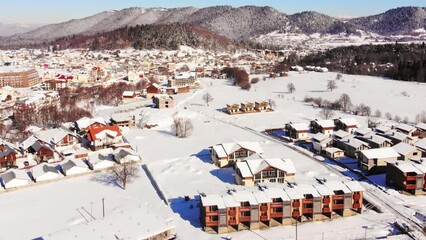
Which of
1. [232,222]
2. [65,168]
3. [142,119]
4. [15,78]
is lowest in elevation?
[232,222]

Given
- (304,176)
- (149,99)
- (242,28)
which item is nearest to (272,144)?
(304,176)

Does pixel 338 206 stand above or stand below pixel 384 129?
below

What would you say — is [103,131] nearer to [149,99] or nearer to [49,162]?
[49,162]

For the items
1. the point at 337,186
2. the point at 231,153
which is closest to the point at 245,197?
the point at 337,186

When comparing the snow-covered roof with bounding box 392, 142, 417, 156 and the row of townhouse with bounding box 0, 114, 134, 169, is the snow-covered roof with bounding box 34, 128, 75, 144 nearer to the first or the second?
the row of townhouse with bounding box 0, 114, 134, 169

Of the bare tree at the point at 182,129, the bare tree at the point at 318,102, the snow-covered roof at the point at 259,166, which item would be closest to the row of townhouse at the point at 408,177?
the snow-covered roof at the point at 259,166

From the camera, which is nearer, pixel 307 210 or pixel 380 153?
pixel 307 210

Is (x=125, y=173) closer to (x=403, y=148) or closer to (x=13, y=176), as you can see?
(x=13, y=176)

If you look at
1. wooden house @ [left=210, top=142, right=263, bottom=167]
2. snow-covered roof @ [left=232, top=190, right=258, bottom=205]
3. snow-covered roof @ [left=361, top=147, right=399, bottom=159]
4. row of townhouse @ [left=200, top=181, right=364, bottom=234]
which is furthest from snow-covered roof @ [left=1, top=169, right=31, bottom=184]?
snow-covered roof @ [left=361, top=147, right=399, bottom=159]
